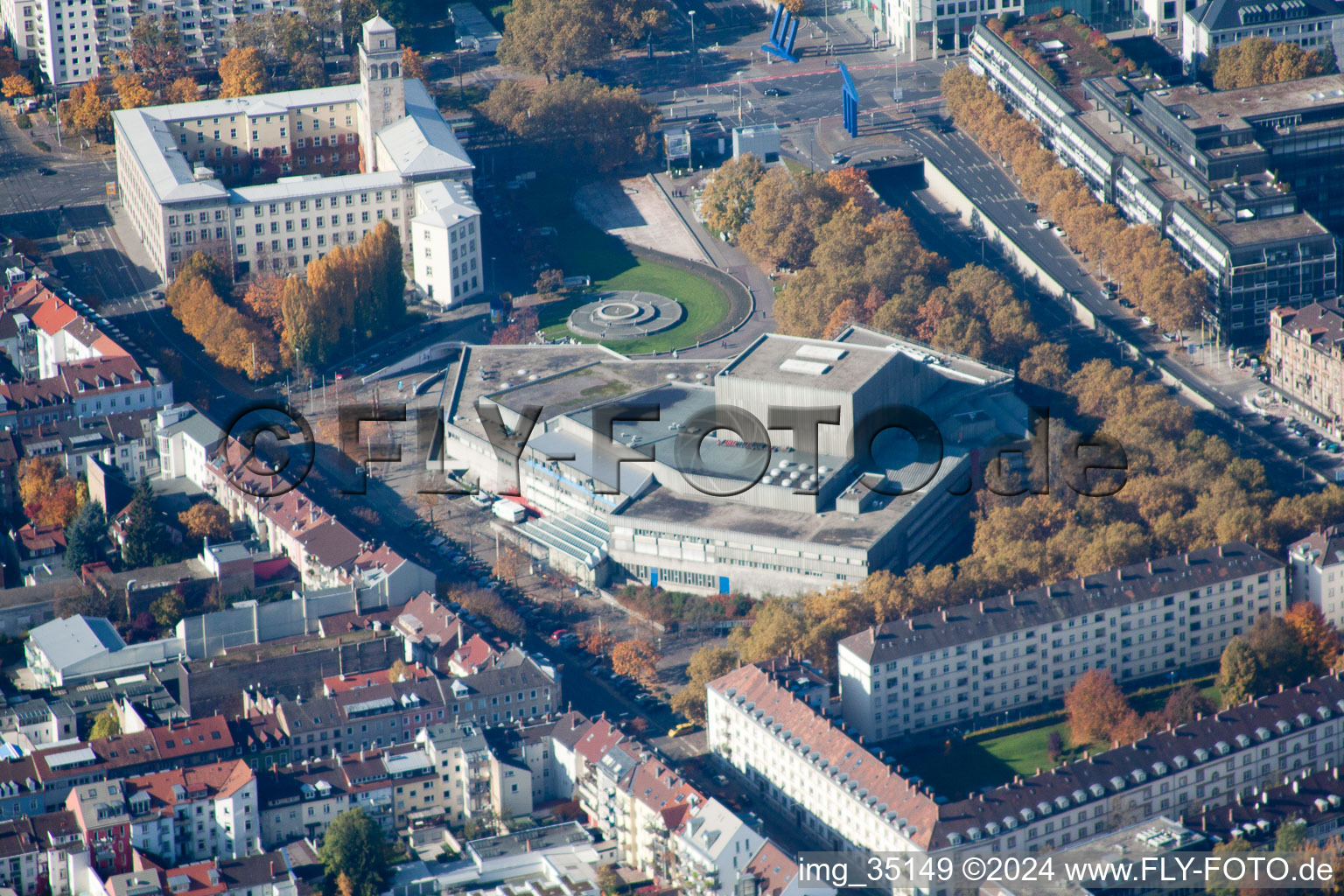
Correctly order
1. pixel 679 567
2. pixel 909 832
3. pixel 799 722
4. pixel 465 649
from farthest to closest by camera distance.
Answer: pixel 679 567 → pixel 465 649 → pixel 799 722 → pixel 909 832

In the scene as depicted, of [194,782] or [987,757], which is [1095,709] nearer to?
[987,757]

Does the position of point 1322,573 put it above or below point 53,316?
below

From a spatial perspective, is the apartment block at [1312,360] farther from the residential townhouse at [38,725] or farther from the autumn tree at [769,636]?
the residential townhouse at [38,725]

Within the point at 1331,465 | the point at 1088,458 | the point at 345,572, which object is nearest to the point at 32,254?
the point at 345,572

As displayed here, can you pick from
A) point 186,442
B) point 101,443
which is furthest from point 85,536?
point 101,443

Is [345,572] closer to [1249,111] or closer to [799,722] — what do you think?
[799,722]

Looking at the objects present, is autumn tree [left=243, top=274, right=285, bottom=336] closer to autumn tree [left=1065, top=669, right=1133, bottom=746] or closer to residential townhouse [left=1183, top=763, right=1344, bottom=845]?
autumn tree [left=1065, top=669, right=1133, bottom=746]
